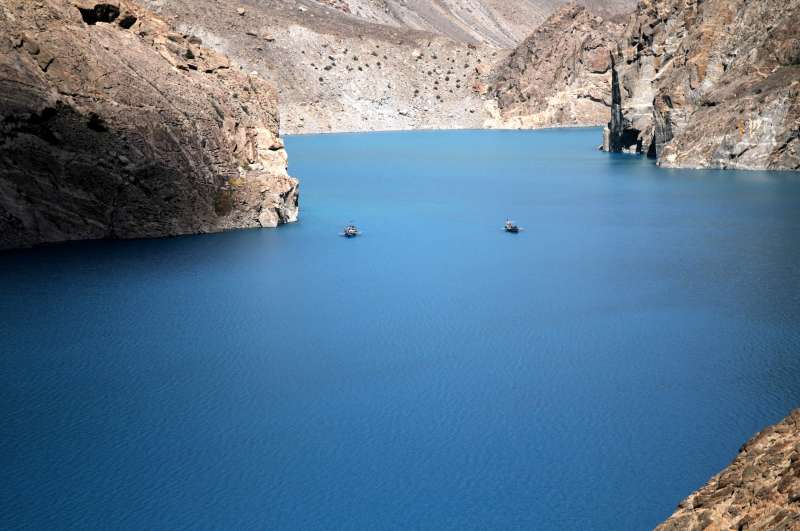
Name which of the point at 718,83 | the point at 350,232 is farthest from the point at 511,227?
the point at 718,83

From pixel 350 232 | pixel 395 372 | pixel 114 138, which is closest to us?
pixel 395 372

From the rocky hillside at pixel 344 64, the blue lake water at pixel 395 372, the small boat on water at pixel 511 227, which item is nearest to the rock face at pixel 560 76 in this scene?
the rocky hillside at pixel 344 64

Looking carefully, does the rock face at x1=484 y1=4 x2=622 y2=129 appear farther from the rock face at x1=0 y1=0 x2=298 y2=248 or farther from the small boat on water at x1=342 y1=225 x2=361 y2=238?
the rock face at x1=0 y1=0 x2=298 y2=248

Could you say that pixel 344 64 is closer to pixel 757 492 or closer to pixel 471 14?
pixel 471 14

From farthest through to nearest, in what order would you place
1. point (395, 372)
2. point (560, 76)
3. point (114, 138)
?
point (560, 76)
point (114, 138)
point (395, 372)

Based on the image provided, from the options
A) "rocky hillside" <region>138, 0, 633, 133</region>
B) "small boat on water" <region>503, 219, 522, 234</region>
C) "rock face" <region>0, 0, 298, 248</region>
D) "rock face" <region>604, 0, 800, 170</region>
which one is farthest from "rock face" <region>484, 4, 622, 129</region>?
"rock face" <region>0, 0, 298, 248</region>

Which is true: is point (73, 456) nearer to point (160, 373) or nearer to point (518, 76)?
point (160, 373)

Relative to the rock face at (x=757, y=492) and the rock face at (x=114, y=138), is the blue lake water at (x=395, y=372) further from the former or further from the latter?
the rock face at (x=757, y=492)

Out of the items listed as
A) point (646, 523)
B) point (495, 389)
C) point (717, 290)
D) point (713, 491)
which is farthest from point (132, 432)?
point (717, 290)
